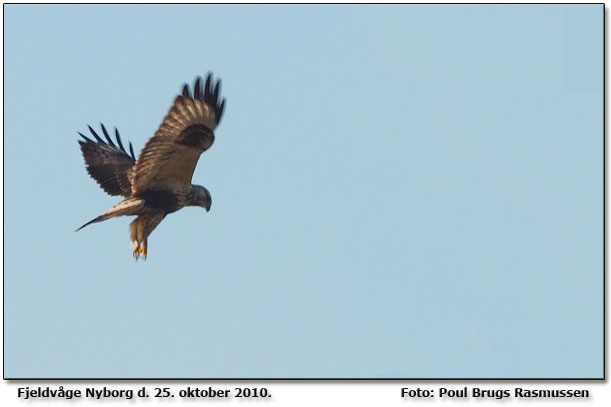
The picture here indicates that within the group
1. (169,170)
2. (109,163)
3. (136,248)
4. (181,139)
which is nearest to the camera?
(181,139)

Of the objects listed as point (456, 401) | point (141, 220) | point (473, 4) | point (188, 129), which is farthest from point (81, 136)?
point (456, 401)

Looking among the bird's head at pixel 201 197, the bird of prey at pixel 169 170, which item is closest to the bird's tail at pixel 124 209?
the bird of prey at pixel 169 170

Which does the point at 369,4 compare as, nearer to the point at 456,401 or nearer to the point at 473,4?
the point at 473,4

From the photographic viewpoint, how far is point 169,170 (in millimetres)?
8578

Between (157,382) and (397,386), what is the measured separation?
1.67 metres

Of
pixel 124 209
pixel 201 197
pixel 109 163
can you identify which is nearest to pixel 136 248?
pixel 124 209

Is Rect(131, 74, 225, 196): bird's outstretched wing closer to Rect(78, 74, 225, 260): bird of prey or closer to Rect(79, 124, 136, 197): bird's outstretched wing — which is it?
Rect(78, 74, 225, 260): bird of prey

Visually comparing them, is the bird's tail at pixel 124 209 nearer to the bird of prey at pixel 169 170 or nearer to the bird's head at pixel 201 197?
the bird of prey at pixel 169 170

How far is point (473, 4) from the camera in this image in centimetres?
813

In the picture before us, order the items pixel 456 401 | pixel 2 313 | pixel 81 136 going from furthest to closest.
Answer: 1. pixel 81 136
2. pixel 2 313
3. pixel 456 401

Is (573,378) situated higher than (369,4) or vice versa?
(369,4)

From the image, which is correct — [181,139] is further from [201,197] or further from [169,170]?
[201,197]

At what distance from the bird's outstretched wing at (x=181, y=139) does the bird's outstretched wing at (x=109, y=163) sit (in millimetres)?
779

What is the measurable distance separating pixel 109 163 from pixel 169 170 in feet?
5.29
